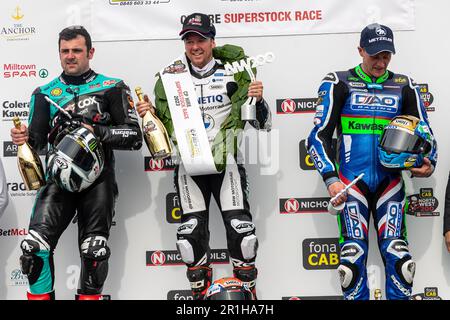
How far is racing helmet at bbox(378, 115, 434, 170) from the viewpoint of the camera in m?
4.24

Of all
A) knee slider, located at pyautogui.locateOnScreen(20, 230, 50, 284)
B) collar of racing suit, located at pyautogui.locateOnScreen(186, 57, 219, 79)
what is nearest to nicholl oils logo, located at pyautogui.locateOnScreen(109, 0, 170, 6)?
collar of racing suit, located at pyautogui.locateOnScreen(186, 57, 219, 79)

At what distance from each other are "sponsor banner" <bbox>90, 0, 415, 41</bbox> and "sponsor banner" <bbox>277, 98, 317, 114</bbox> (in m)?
0.48

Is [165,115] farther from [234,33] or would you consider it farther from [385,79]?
[385,79]

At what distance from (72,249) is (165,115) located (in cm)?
130

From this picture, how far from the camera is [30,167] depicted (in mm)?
4492

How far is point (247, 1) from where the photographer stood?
5258 mm

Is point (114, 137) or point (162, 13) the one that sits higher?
point (162, 13)

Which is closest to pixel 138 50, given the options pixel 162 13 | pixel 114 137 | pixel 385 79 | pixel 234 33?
pixel 162 13

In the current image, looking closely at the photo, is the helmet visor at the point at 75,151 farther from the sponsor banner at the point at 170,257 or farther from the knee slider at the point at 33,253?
the sponsor banner at the point at 170,257

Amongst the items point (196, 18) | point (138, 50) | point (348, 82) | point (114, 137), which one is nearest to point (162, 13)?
point (138, 50)

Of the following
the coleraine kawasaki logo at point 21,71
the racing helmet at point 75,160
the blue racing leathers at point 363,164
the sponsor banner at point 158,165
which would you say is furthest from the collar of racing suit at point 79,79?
the blue racing leathers at point 363,164

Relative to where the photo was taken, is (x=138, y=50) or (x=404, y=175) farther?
(x=138, y=50)

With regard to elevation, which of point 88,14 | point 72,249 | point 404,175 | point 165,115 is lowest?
point 72,249

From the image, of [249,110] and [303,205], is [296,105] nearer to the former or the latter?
[303,205]
